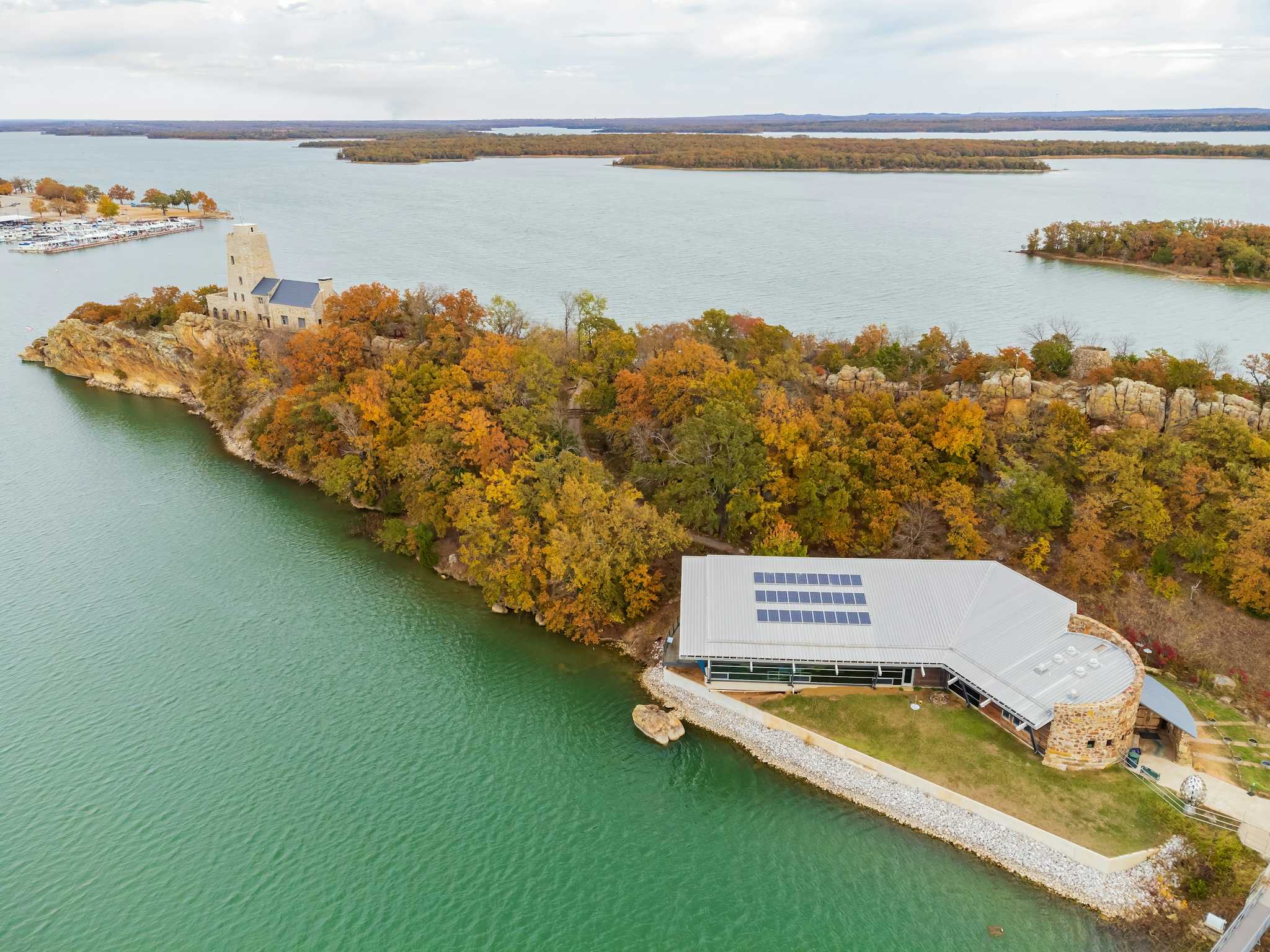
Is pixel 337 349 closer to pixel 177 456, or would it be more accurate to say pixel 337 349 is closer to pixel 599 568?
pixel 177 456

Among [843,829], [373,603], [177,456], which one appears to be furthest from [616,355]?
[177,456]

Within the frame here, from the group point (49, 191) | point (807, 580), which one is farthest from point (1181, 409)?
point (49, 191)

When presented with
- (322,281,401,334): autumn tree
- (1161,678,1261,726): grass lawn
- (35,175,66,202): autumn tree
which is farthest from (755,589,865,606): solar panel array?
(35,175,66,202): autumn tree

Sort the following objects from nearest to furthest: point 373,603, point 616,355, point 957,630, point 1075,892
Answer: point 1075,892
point 957,630
point 373,603
point 616,355

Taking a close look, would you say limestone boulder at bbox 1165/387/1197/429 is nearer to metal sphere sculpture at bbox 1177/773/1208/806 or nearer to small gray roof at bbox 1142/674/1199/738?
small gray roof at bbox 1142/674/1199/738

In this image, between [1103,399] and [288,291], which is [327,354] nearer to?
[288,291]

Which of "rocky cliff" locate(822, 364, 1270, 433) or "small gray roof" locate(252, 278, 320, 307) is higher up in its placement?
"small gray roof" locate(252, 278, 320, 307)

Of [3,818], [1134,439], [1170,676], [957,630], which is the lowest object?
[3,818]
